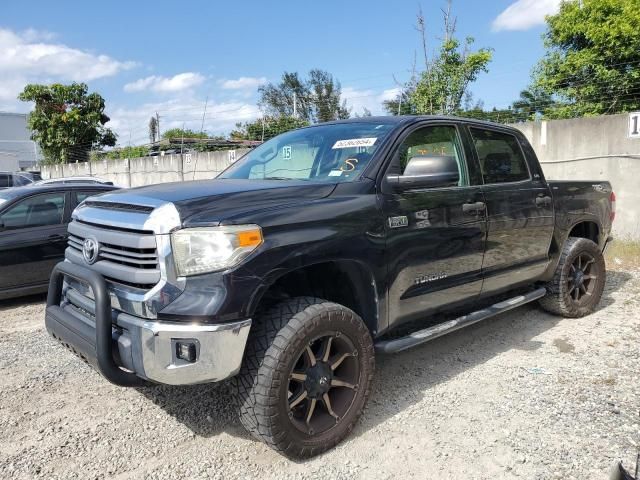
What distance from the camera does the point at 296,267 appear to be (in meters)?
2.68

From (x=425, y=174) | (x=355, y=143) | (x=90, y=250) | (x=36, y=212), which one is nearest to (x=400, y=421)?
(x=425, y=174)

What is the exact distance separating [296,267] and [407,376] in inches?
65.0

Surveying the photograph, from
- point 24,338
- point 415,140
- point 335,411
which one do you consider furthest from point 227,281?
point 24,338

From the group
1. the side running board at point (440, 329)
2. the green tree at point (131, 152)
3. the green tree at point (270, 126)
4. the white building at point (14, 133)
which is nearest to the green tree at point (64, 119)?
the green tree at point (131, 152)

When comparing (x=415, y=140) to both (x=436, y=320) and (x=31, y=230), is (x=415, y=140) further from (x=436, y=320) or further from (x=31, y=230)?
(x=31, y=230)

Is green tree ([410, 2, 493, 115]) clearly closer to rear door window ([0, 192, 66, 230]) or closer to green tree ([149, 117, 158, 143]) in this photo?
rear door window ([0, 192, 66, 230])

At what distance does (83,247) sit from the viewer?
2.99 meters

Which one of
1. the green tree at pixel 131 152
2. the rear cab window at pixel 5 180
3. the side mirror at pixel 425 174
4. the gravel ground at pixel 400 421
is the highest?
the green tree at pixel 131 152

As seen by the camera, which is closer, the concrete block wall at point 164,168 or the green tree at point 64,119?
the concrete block wall at point 164,168

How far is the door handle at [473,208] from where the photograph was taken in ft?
12.0

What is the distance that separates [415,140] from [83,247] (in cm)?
229

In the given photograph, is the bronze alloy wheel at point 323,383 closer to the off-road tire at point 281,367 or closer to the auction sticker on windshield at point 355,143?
Answer: the off-road tire at point 281,367

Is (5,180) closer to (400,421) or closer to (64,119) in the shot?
(400,421)

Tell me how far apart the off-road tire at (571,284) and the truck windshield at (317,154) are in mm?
2485
